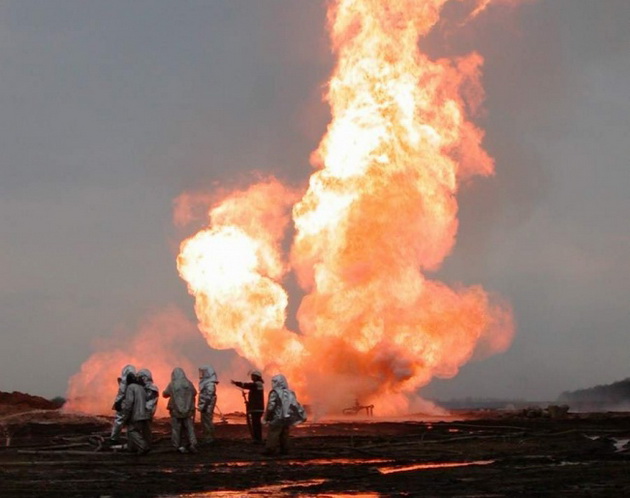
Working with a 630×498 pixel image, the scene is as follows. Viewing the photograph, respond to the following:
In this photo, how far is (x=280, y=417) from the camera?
970 inches

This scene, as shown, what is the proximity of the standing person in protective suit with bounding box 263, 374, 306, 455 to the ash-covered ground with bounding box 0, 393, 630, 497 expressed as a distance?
1.50 feet

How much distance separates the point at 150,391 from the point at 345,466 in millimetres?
7142

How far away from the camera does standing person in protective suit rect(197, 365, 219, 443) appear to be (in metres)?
29.0

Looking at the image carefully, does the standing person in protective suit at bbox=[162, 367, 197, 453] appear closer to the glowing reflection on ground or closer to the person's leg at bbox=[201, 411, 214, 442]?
the person's leg at bbox=[201, 411, 214, 442]

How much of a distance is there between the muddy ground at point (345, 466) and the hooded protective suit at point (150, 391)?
126 centimetres

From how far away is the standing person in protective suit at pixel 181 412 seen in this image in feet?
85.9

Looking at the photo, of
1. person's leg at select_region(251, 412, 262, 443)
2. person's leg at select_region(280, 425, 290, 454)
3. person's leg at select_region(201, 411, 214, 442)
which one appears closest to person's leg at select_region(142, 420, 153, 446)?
person's leg at select_region(201, 411, 214, 442)

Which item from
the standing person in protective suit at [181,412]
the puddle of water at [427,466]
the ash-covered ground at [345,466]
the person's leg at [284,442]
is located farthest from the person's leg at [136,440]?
the puddle of water at [427,466]

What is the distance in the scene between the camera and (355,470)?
66.6 ft

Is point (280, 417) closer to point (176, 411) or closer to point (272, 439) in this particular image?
point (272, 439)

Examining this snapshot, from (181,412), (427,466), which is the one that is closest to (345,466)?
(427,466)

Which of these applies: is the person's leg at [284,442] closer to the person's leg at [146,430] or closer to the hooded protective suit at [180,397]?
the hooded protective suit at [180,397]

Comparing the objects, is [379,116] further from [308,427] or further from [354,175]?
[308,427]

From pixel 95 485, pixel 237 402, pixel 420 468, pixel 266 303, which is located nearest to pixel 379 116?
pixel 266 303
